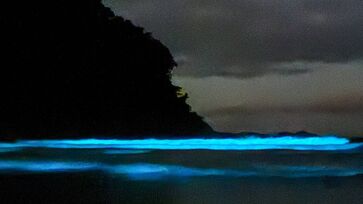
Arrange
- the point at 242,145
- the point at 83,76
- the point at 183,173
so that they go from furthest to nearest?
the point at 83,76, the point at 242,145, the point at 183,173

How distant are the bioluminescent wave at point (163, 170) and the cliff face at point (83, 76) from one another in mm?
2098

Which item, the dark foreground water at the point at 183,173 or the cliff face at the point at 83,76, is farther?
the cliff face at the point at 83,76

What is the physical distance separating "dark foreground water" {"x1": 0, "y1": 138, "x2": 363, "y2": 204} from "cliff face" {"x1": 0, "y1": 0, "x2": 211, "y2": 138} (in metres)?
1.98

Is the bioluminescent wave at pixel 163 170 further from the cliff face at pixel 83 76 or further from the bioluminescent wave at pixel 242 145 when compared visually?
the cliff face at pixel 83 76

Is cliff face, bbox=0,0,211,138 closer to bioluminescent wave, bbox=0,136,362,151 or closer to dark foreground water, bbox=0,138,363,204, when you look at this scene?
bioluminescent wave, bbox=0,136,362,151

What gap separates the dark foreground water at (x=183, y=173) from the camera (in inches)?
148

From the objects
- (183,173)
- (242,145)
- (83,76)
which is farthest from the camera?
(83,76)

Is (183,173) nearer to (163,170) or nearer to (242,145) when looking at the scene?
(163,170)

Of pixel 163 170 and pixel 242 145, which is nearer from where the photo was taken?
pixel 163 170

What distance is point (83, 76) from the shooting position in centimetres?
829

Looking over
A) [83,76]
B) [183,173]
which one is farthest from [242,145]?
[83,76]

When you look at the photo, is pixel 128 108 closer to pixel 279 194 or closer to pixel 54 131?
pixel 54 131

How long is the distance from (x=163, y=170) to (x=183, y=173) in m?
0.14

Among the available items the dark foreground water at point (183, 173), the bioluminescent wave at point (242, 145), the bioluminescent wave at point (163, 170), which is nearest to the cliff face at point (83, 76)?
the bioluminescent wave at point (242, 145)
